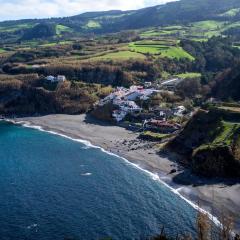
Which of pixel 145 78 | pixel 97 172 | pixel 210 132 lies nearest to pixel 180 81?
pixel 145 78

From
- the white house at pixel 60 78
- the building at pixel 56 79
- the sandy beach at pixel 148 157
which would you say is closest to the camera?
the sandy beach at pixel 148 157

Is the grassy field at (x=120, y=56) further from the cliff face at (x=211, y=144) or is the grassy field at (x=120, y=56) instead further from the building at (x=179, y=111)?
the cliff face at (x=211, y=144)

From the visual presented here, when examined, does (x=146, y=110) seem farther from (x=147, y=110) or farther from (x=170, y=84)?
(x=170, y=84)

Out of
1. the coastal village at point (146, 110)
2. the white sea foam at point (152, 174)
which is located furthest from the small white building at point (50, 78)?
the white sea foam at point (152, 174)

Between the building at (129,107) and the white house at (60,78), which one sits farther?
the white house at (60,78)

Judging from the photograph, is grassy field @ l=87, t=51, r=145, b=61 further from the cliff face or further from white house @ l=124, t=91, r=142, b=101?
the cliff face

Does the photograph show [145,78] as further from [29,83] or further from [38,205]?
[38,205]

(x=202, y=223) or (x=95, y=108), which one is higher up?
(x=202, y=223)
